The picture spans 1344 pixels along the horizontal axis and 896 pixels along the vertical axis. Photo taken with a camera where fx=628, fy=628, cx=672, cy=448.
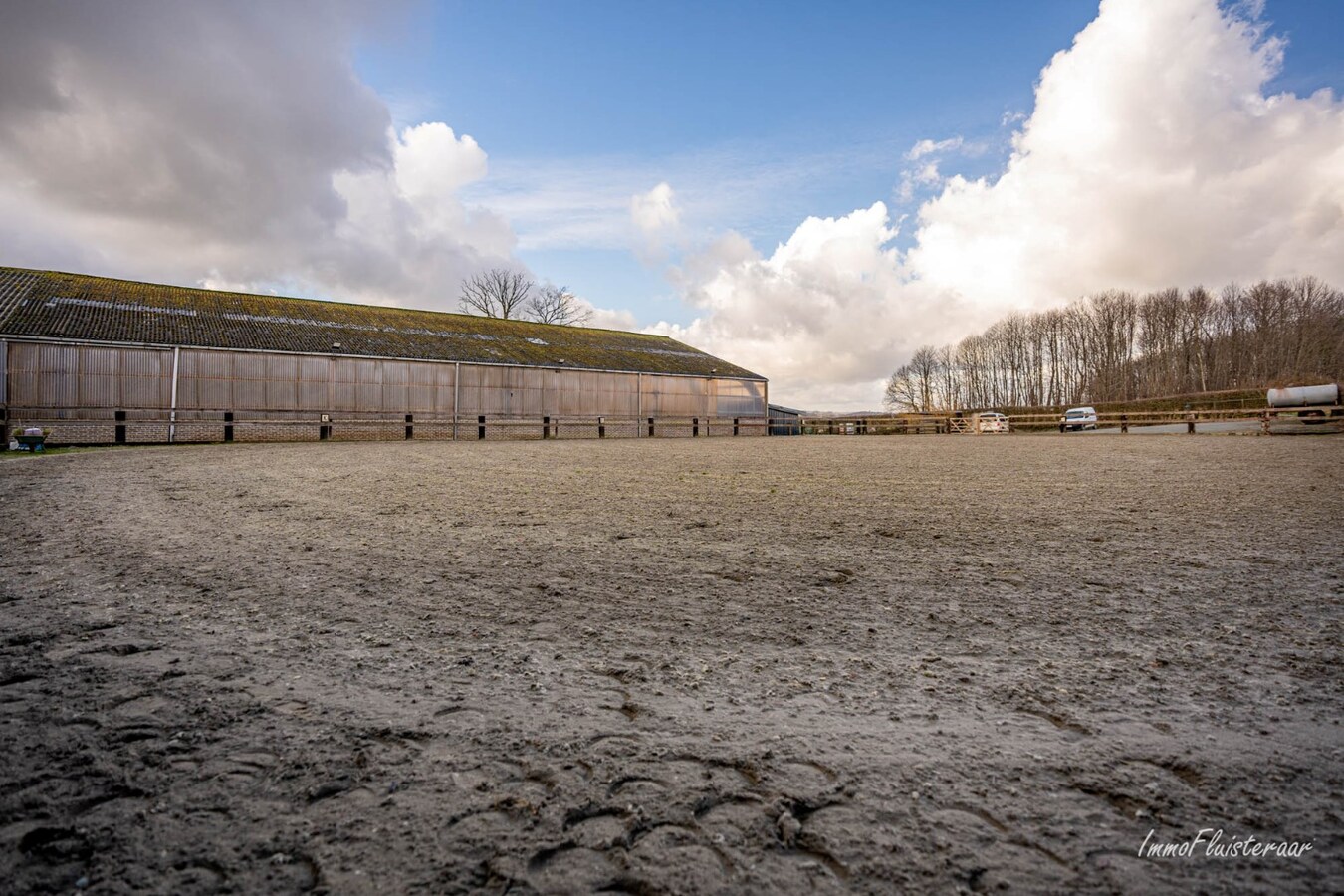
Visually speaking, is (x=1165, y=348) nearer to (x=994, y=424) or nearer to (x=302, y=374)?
(x=994, y=424)

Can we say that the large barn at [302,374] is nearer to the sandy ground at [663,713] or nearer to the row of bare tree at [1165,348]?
the sandy ground at [663,713]

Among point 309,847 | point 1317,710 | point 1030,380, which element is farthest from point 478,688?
point 1030,380

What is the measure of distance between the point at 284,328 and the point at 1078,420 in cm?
4511

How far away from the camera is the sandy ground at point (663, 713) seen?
1.37m

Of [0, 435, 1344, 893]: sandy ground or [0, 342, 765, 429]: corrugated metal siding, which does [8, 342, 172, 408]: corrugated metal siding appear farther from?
[0, 435, 1344, 893]: sandy ground

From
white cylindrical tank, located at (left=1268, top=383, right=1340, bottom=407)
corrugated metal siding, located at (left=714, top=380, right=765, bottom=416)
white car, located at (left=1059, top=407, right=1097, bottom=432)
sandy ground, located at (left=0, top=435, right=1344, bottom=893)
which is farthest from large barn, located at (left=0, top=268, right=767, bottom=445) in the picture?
white cylindrical tank, located at (left=1268, top=383, right=1340, bottom=407)

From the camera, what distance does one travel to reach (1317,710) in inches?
80.4

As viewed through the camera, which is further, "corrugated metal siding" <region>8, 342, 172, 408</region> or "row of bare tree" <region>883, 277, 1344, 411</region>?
"row of bare tree" <region>883, 277, 1344, 411</region>

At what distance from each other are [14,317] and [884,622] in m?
32.3

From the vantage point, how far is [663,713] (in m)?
2.05

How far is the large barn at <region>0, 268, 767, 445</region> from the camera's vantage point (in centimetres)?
2298

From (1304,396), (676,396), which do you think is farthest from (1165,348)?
(676,396)

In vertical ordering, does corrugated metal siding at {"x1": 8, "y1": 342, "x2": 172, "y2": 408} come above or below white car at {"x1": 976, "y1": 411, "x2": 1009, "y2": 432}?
above

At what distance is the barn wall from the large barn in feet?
0.19
